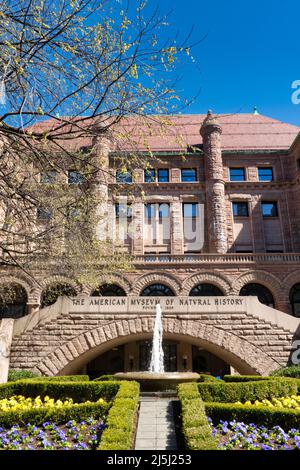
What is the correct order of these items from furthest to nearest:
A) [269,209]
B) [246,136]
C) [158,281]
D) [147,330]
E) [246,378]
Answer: [246,136], [269,209], [158,281], [147,330], [246,378]

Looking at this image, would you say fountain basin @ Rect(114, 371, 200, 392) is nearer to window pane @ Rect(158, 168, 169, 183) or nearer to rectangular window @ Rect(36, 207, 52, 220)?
rectangular window @ Rect(36, 207, 52, 220)

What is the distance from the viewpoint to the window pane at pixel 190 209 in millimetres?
31766

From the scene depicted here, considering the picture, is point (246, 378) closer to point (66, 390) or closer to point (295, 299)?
point (66, 390)

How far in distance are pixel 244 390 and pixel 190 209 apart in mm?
22033

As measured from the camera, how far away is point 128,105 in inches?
261

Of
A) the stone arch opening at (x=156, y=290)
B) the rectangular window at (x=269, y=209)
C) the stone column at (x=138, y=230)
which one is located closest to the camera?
the stone arch opening at (x=156, y=290)

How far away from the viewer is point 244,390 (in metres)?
10.9

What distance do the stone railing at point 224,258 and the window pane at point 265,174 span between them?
9.11m

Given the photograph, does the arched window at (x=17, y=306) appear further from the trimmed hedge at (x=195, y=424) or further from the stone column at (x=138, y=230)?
the trimmed hedge at (x=195, y=424)

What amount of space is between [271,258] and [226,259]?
3.17m

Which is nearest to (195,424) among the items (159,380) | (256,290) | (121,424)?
(121,424)

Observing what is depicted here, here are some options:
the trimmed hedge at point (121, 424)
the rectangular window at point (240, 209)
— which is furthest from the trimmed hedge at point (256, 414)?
the rectangular window at point (240, 209)

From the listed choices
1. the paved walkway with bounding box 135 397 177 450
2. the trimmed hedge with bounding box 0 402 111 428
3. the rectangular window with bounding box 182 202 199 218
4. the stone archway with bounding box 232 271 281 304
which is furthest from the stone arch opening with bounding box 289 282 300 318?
the trimmed hedge with bounding box 0 402 111 428
